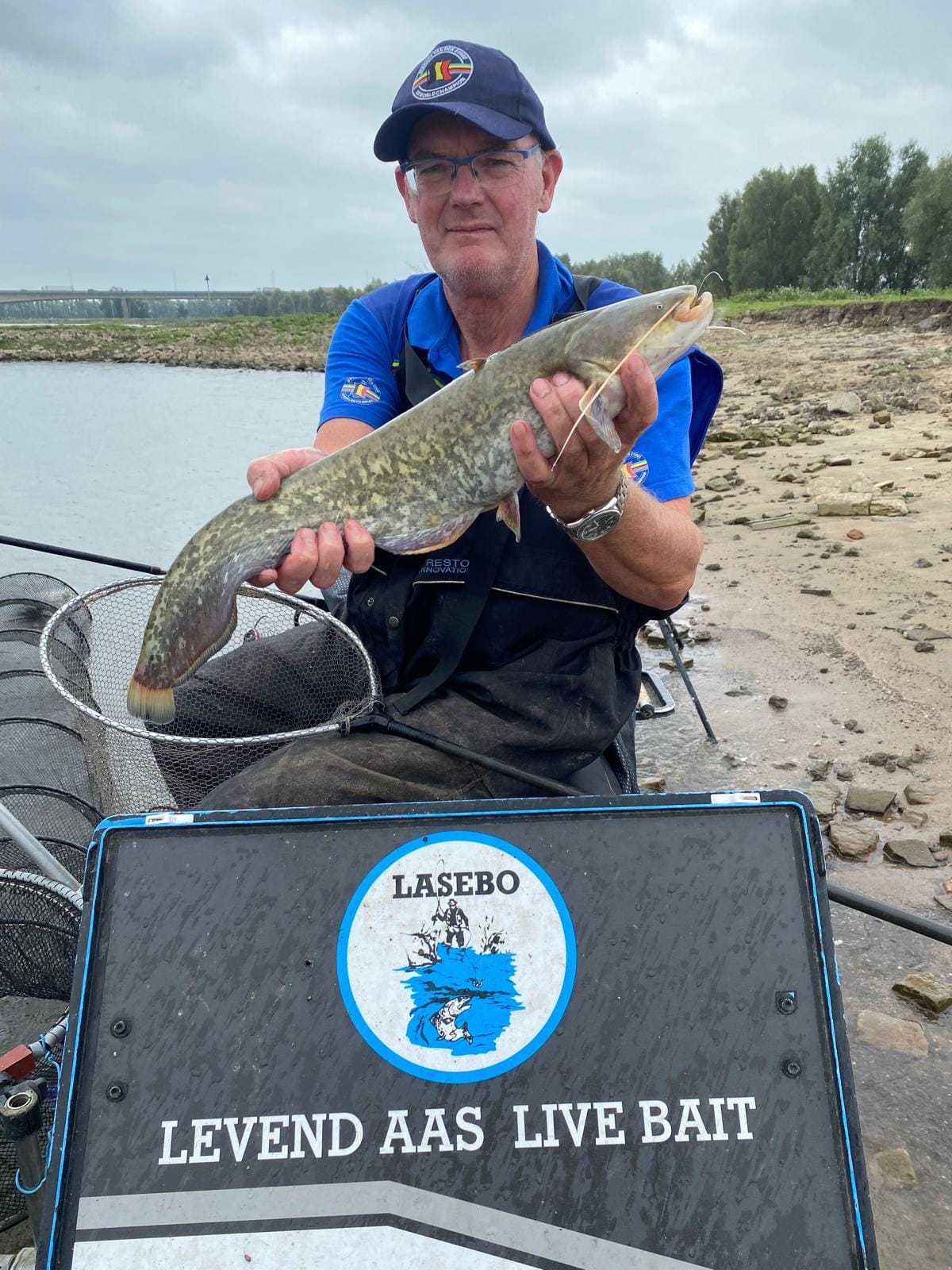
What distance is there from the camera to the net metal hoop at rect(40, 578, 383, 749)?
271cm

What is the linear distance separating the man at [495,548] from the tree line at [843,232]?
153 ft

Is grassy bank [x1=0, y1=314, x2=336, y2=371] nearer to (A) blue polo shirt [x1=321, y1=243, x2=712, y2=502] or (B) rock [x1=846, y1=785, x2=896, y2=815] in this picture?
(A) blue polo shirt [x1=321, y1=243, x2=712, y2=502]

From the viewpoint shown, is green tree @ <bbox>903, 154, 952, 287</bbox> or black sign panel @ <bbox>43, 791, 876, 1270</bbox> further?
green tree @ <bbox>903, 154, 952, 287</bbox>

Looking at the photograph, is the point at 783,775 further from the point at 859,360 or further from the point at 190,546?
the point at 859,360

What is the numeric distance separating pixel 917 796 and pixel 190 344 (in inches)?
2571

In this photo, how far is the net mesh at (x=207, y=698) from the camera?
10.1 feet

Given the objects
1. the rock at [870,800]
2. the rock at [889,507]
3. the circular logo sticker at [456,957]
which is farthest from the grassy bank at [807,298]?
the circular logo sticker at [456,957]

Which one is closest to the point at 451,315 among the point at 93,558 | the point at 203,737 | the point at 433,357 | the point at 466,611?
the point at 433,357

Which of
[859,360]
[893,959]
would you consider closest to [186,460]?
[859,360]

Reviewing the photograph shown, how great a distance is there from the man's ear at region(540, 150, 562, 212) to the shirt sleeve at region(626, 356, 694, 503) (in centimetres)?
80

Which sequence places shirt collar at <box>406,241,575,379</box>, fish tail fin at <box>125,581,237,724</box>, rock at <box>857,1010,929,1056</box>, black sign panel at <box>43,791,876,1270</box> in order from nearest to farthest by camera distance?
black sign panel at <box>43,791,876,1270</box> < fish tail fin at <box>125,581,237,724</box> < rock at <box>857,1010,929,1056</box> < shirt collar at <box>406,241,575,379</box>

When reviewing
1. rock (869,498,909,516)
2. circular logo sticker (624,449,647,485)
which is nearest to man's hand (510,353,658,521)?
circular logo sticker (624,449,647,485)

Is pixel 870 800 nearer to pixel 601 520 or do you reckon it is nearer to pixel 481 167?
pixel 601 520

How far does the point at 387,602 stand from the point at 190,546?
2.16ft
